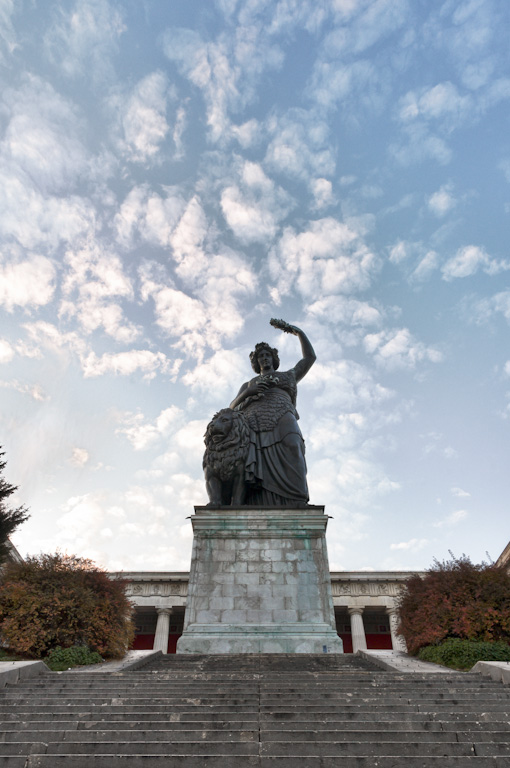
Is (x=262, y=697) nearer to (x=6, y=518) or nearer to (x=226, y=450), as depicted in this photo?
(x=226, y=450)

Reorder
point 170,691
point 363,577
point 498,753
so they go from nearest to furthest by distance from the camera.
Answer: point 498,753 → point 170,691 → point 363,577

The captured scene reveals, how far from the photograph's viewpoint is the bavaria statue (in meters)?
12.8

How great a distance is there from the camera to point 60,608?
11.8 m

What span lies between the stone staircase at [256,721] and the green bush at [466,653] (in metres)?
3.94

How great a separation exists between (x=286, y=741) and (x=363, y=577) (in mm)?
37062

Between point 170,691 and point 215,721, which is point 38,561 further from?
point 215,721

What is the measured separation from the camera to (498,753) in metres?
4.32

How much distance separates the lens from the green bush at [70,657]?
35.2 feet

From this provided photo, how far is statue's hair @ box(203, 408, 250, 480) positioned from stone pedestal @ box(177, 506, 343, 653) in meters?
1.17

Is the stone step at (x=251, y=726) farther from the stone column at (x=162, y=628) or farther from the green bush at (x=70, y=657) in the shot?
the stone column at (x=162, y=628)

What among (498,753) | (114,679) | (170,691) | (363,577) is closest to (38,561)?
(114,679)

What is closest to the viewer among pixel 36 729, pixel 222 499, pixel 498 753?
pixel 498 753

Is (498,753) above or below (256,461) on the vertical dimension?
below

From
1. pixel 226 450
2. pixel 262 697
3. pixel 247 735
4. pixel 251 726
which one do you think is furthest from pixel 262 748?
pixel 226 450
